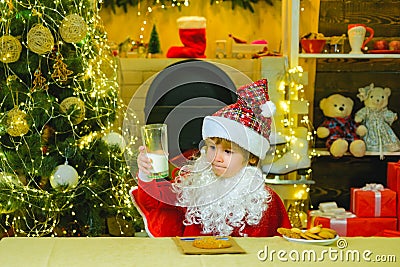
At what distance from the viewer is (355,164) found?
15.8ft

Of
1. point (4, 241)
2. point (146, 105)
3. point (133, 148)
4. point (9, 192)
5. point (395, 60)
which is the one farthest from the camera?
point (395, 60)

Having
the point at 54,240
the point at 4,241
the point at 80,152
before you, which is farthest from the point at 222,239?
the point at 80,152

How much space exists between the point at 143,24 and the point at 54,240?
10.3 ft

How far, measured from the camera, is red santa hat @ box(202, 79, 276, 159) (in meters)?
2.65

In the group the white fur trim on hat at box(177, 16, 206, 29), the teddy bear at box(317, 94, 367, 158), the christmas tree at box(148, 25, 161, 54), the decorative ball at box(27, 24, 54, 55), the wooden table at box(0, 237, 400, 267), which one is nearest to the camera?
the wooden table at box(0, 237, 400, 267)

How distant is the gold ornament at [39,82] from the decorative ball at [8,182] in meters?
0.44

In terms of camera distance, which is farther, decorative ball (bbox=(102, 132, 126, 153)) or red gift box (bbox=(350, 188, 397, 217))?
red gift box (bbox=(350, 188, 397, 217))

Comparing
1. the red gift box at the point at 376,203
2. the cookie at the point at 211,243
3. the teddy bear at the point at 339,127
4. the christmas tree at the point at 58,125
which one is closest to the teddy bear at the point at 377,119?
the teddy bear at the point at 339,127

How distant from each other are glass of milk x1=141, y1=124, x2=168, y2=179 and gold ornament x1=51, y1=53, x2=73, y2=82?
152 centimetres

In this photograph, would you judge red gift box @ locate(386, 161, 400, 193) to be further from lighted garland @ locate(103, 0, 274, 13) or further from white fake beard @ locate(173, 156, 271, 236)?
white fake beard @ locate(173, 156, 271, 236)

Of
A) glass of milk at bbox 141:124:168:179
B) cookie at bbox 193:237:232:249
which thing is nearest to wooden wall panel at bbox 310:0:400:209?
glass of milk at bbox 141:124:168:179

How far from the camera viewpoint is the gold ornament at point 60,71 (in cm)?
364

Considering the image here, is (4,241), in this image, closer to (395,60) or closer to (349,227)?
(349,227)

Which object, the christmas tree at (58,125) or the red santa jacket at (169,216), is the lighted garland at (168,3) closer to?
the christmas tree at (58,125)
